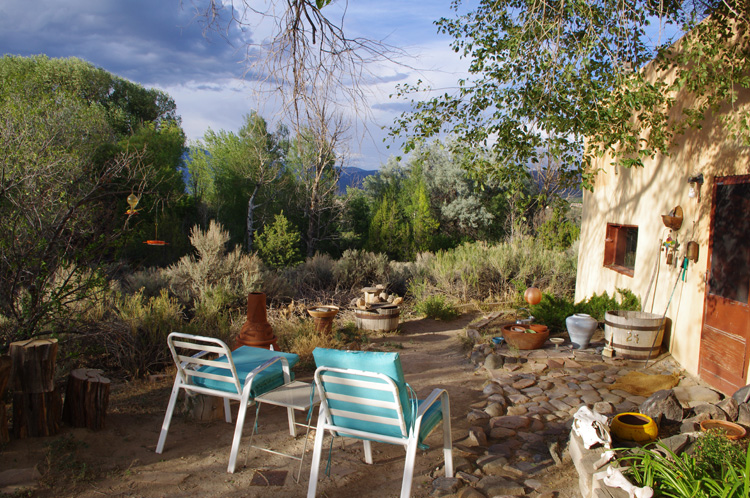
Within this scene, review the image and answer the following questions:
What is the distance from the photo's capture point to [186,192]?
20781mm

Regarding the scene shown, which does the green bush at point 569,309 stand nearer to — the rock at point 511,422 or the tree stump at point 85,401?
the rock at point 511,422

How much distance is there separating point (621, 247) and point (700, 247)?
2.58m

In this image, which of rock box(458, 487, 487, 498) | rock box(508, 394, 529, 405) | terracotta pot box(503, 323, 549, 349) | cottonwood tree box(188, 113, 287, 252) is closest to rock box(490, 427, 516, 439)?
rock box(508, 394, 529, 405)

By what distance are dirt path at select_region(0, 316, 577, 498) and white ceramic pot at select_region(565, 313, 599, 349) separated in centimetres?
210

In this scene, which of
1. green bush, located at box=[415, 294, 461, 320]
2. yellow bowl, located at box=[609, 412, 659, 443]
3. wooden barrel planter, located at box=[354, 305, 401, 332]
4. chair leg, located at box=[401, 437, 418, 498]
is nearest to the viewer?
chair leg, located at box=[401, 437, 418, 498]

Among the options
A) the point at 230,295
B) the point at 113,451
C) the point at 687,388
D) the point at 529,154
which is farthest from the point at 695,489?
A: the point at 230,295

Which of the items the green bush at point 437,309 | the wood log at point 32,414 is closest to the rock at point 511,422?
the wood log at point 32,414

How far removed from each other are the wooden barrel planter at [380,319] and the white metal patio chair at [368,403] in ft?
17.0

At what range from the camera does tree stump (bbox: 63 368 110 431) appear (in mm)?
3543

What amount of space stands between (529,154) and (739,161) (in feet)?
5.93

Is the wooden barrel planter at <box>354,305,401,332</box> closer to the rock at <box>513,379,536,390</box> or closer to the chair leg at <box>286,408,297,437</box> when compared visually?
the rock at <box>513,379,536,390</box>

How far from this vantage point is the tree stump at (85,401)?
3543mm

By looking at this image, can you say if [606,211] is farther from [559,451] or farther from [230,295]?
[230,295]

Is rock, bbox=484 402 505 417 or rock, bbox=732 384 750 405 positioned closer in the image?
rock, bbox=732 384 750 405
